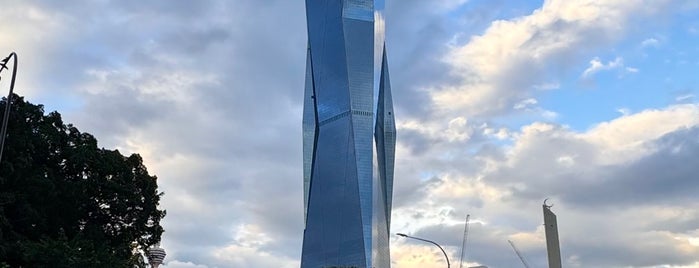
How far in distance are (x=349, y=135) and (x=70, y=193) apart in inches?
2639

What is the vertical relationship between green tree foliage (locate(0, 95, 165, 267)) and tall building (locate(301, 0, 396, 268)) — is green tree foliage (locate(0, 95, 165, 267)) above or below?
below

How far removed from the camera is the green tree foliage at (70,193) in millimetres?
53594

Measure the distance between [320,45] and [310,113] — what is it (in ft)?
41.8

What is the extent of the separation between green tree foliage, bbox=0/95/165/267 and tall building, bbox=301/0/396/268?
6063cm

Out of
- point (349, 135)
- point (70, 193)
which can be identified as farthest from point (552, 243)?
point (349, 135)

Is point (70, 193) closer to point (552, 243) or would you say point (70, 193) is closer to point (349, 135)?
point (552, 243)

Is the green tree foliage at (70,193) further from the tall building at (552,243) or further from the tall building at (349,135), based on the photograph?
the tall building at (349,135)

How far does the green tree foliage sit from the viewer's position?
53.6 metres

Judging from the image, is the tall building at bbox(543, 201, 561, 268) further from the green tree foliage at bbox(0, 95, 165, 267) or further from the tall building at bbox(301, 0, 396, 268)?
the tall building at bbox(301, 0, 396, 268)

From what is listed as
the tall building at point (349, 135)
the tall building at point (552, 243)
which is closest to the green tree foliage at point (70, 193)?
the tall building at point (552, 243)

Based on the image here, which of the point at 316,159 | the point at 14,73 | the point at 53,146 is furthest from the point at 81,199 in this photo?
the point at 316,159

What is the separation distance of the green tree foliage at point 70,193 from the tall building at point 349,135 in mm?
60630

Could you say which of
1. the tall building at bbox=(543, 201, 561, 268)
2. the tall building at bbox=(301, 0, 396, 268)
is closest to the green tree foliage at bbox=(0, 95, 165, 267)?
the tall building at bbox=(543, 201, 561, 268)

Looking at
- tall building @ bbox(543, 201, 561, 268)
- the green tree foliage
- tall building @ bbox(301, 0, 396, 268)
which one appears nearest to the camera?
the green tree foliage
